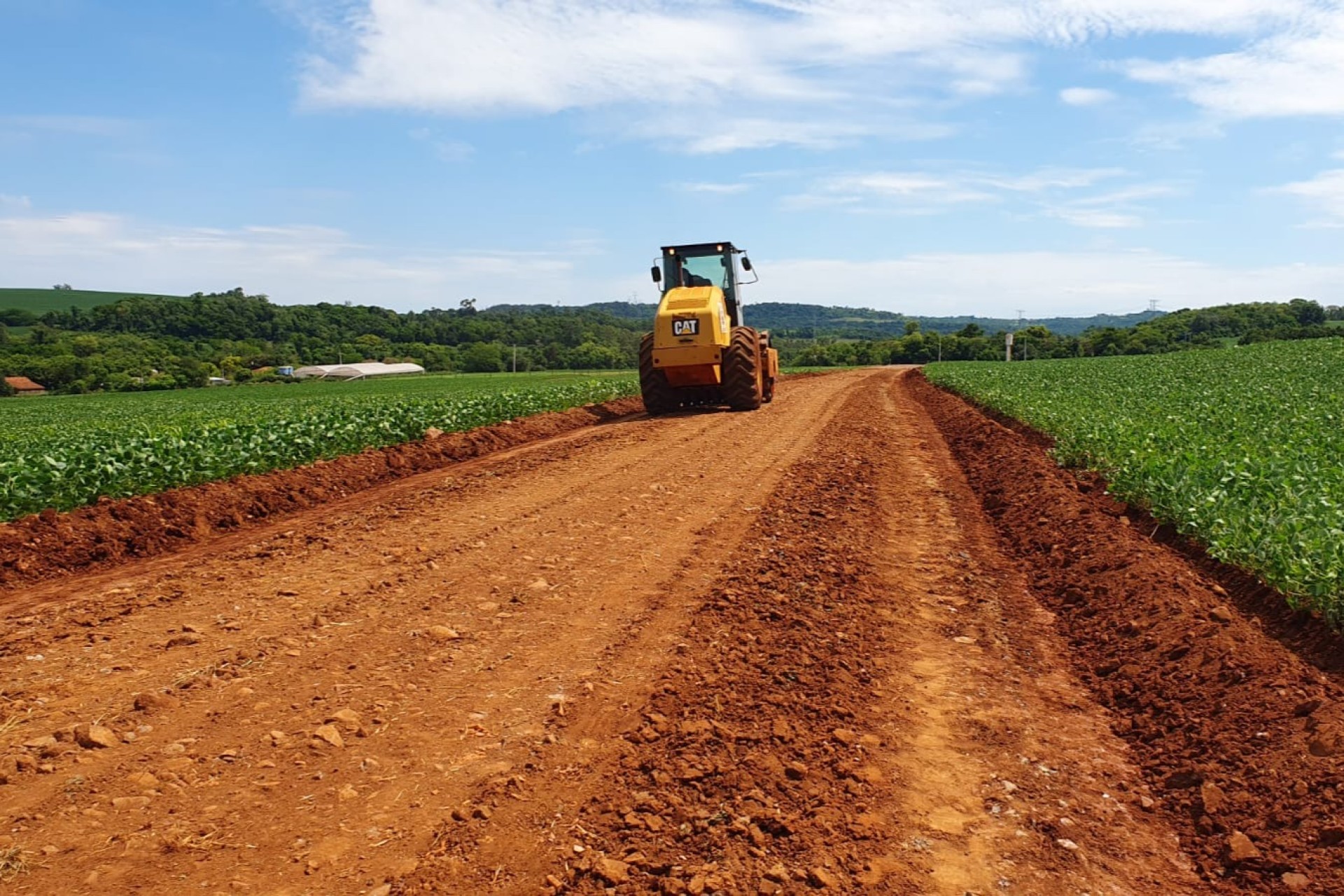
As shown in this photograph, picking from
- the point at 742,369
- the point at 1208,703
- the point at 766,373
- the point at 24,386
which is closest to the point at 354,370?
the point at 24,386

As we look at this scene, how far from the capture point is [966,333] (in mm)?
93812

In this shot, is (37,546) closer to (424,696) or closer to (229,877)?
(424,696)

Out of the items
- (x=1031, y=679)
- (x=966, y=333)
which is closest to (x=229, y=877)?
(x=1031, y=679)

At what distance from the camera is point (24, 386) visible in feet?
212

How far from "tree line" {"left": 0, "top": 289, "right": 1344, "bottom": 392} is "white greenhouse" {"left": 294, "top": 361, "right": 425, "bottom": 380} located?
3.94 m

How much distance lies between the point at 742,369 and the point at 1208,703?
14428 mm

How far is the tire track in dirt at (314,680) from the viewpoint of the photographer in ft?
11.1

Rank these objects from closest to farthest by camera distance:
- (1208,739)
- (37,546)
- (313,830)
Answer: (313,830) < (1208,739) < (37,546)

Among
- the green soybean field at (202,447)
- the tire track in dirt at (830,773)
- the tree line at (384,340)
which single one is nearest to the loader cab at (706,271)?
the green soybean field at (202,447)

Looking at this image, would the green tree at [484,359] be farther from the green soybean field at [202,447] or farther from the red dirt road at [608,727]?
the red dirt road at [608,727]

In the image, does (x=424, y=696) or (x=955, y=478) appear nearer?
(x=424, y=696)

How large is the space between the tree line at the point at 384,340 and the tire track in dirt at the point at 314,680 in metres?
67.9

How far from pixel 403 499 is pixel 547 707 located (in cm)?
644

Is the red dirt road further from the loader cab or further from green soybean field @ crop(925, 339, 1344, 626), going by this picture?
the loader cab
